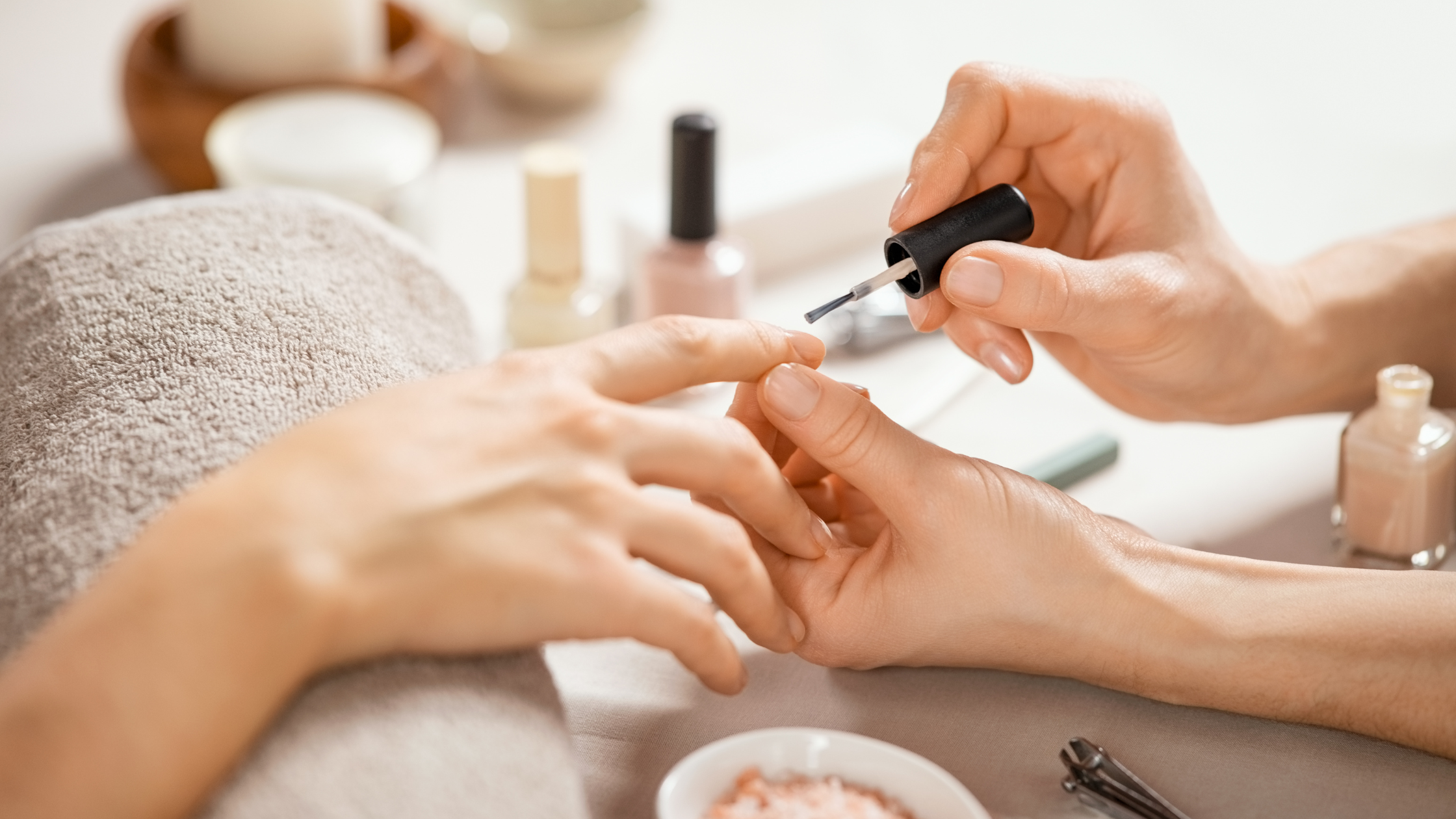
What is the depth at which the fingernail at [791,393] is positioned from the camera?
648mm

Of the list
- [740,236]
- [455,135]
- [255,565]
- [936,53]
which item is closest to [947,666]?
[255,565]

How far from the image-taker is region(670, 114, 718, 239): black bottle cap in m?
0.93

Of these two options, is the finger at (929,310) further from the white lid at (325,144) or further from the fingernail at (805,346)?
the white lid at (325,144)

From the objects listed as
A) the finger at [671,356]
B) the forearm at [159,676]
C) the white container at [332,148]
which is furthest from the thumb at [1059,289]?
the white container at [332,148]

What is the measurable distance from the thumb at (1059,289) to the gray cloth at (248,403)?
289mm

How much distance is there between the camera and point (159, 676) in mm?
455

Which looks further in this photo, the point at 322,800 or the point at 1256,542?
the point at 1256,542

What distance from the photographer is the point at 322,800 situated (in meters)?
0.46

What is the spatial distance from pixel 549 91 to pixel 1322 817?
1.05 meters

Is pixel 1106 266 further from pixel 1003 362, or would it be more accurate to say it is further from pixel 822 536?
pixel 822 536

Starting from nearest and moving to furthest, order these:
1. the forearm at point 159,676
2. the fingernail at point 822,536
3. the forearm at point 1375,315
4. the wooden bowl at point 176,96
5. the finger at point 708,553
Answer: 1. the forearm at point 159,676
2. the finger at point 708,553
3. the fingernail at point 822,536
4. the forearm at point 1375,315
5. the wooden bowl at point 176,96

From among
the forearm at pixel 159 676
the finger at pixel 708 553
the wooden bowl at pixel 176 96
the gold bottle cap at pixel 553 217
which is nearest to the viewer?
the forearm at pixel 159 676

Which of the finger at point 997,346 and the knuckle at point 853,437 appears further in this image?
the finger at point 997,346

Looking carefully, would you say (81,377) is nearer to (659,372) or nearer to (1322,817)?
(659,372)
